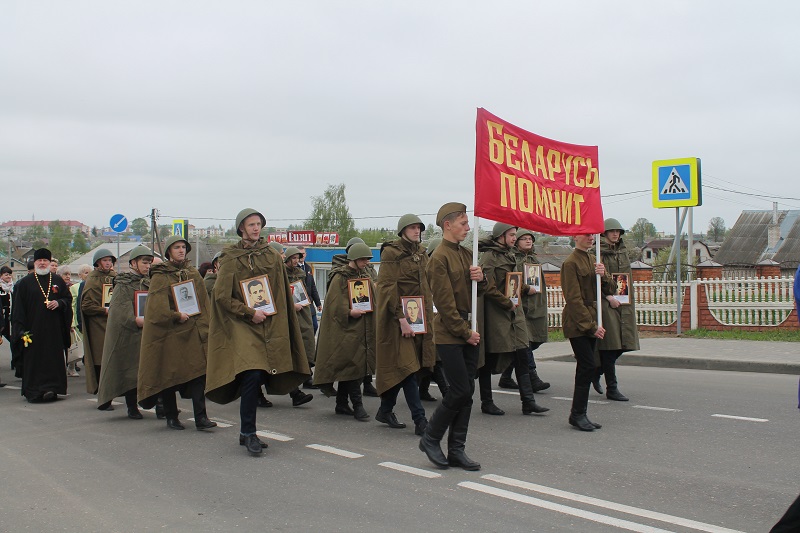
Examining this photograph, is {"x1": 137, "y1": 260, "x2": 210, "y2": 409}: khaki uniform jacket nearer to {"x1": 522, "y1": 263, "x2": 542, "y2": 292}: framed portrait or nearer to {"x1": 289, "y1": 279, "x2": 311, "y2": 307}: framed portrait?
{"x1": 289, "y1": 279, "x2": 311, "y2": 307}: framed portrait

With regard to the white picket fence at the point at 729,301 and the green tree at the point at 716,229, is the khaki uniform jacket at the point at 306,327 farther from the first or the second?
the green tree at the point at 716,229

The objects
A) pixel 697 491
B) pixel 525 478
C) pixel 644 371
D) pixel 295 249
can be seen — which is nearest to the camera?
pixel 697 491

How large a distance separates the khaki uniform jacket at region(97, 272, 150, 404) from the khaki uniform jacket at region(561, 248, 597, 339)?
4.78m

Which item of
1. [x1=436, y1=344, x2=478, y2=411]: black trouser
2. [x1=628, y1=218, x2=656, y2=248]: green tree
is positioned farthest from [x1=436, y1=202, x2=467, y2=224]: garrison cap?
[x1=628, y1=218, x2=656, y2=248]: green tree

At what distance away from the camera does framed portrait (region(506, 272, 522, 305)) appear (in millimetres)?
9227

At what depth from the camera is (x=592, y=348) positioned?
8.10 metres

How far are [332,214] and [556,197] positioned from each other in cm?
8881

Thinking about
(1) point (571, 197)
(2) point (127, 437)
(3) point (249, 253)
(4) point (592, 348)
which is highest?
(1) point (571, 197)

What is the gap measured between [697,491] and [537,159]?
3.72 metres

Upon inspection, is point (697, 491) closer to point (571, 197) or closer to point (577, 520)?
Answer: point (577, 520)

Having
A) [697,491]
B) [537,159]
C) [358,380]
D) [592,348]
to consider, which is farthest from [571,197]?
[697,491]

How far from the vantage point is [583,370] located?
7.90 meters

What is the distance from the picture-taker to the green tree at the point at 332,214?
95.6 metres

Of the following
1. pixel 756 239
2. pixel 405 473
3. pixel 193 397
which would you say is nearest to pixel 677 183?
pixel 193 397
